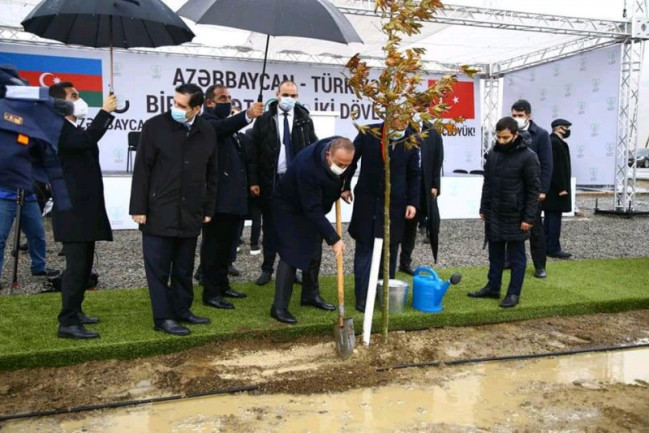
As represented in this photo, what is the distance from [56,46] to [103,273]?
22.3 ft

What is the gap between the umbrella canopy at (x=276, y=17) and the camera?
4016mm

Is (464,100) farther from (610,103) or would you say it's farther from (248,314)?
(248,314)

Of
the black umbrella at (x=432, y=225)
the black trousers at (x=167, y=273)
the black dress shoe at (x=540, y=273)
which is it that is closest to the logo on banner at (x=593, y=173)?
the black dress shoe at (x=540, y=273)

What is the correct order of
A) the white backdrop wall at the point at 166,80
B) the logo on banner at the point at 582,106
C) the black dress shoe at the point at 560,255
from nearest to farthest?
the black dress shoe at the point at 560,255 → the white backdrop wall at the point at 166,80 → the logo on banner at the point at 582,106

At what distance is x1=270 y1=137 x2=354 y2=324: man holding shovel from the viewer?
402 centimetres

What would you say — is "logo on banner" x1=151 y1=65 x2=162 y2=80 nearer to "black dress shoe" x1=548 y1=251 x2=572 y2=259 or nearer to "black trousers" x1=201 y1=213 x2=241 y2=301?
"black trousers" x1=201 y1=213 x2=241 y2=301

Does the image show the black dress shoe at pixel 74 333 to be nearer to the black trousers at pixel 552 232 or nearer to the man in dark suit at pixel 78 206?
the man in dark suit at pixel 78 206

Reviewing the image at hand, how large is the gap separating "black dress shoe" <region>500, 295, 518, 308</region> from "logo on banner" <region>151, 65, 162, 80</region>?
9.31m

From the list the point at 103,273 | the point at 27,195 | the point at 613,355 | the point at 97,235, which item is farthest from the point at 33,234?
the point at 613,355

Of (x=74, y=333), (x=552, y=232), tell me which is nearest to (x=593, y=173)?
(x=552, y=232)

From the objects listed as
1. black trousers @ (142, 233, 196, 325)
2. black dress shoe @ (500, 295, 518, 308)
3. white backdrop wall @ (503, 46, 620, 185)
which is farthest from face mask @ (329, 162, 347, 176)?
white backdrop wall @ (503, 46, 620, 185)

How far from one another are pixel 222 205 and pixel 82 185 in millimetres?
1176

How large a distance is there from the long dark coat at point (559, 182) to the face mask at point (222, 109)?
437 centimetres

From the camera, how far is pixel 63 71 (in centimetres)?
1123
